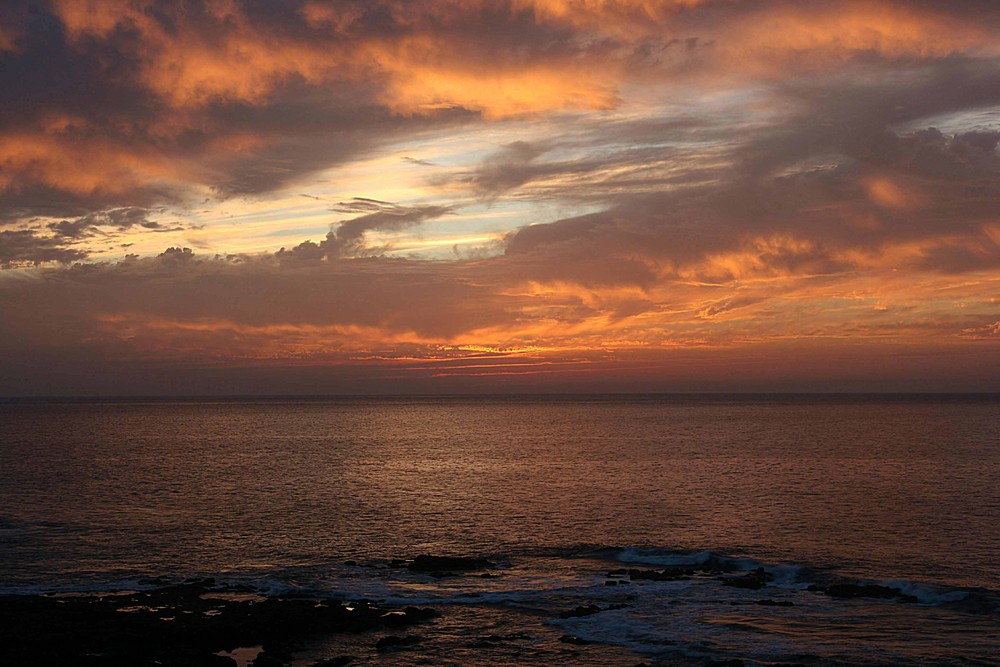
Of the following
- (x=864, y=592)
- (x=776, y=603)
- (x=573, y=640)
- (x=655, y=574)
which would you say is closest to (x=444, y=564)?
(x=655, y=574)

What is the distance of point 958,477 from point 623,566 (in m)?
54.9

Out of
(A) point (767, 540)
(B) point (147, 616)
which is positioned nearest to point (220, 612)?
(B) point (147, 616)

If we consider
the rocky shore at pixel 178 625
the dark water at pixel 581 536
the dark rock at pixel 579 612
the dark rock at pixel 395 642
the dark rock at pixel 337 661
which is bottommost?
the dark water at pixel 581 536

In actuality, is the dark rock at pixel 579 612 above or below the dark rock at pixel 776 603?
above

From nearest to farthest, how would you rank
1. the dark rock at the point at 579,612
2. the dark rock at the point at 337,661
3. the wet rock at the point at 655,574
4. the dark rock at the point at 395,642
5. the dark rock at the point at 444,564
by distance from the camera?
the dark rock at the point at 337,661
the dark rock at the point at 395,642
the dark rock at the point at 579,612
the wet rock at the point at 655,574
the dark rock at the point at 444,564

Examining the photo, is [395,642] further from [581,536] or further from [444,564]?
[581,536]

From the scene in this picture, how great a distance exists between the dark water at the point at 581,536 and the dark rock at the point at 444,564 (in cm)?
141

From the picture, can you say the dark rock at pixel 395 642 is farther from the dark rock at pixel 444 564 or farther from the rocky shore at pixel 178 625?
the dark rock at pixel 444 564

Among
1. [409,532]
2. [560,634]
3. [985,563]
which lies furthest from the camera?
[409,532]

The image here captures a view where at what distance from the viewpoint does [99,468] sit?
324ft

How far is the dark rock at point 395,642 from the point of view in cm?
2991

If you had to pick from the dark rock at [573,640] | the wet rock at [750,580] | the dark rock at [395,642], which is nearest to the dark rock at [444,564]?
the dark rock at [395,642]

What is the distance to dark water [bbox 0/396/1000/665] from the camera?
3228cm

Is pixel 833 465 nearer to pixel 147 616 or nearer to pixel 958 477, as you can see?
pixel 958 477
